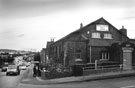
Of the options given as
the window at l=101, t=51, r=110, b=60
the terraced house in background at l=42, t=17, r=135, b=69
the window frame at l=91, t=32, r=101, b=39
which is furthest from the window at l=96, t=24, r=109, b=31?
the window at l=101, t=51, r=110, b=60

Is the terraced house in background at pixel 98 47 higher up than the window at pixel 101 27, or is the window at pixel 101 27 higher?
the window at pixel 101 27

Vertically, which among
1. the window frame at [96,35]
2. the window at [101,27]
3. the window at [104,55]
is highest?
the window at [101,27]

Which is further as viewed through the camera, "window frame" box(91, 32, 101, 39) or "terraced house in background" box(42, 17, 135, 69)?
"window frame" box(91, 32, 101, 39)

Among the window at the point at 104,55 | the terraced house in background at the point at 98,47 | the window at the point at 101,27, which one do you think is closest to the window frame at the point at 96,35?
the terraced house in background at the point at 98,47

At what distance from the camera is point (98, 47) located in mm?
32938

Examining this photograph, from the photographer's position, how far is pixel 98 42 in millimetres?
33875

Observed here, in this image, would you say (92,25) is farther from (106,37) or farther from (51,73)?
(51,73)

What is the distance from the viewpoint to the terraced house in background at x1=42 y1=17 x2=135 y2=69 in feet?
93.6

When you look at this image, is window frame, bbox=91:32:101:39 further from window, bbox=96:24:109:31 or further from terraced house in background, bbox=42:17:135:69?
window, bbox=96:24:109:31

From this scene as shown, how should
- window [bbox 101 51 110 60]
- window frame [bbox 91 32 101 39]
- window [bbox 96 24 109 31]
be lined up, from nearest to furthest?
window [bbox 101 51 110 60] → window frame [bbox 91 32 101 39] → window [bbox 96 24 109 31]

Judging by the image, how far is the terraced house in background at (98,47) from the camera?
28.5 m

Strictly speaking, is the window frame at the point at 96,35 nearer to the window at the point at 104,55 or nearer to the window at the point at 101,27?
the window at the point at 101,27

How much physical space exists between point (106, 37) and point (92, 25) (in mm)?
3130

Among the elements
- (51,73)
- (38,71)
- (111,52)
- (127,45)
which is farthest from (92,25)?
(51,73)
